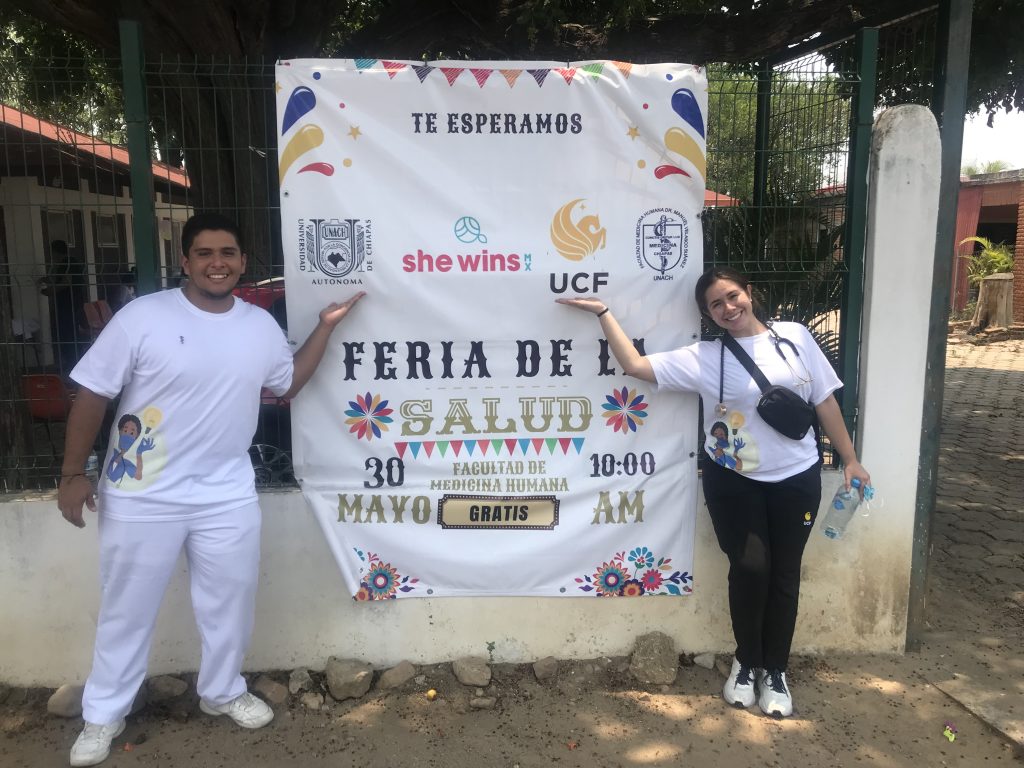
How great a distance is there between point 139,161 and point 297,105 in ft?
2.20

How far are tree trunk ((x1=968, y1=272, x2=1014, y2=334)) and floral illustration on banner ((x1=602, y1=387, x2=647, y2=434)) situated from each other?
1690 cm

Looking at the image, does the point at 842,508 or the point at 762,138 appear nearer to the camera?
the point at 842,508

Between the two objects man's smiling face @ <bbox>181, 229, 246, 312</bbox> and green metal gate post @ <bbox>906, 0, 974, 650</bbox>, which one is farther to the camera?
green metal gate post @ <bbox>906, 0, 974, 650</bbox>

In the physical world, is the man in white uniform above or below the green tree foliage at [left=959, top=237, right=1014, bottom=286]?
below

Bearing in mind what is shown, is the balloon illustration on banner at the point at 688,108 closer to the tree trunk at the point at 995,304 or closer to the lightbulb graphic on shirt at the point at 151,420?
the lightbulb graphic on shirt at the point at 151,420

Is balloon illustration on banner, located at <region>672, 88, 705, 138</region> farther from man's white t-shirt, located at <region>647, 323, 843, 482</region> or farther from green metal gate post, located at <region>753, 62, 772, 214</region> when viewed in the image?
man's white t-shirt, located at <region>647, 323, 843, 482</region>

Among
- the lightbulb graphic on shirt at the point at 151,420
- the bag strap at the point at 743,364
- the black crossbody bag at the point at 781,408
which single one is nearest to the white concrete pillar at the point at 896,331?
the black crossbody bag at the point at 781,408

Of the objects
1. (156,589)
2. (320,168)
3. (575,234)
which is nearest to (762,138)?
(575,234)

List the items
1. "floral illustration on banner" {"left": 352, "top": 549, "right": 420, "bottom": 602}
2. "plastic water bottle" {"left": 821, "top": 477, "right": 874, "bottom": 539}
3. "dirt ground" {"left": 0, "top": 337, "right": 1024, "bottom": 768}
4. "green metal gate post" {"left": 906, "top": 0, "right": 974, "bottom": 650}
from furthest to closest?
"green metal gate post" {"left": 906, "top": 0, "right": 974, "bottom": 650} < "floral illustration on banner" {"left": 352, "top": 549, "right": 420, "bottom": 602} < "plastic water bottle" {"left": 821, "top": 477, "right": 874, "bottom": 539} < "dirt ground" {"left": 0, "top": 337, "right": 1024, "bottom": 768}

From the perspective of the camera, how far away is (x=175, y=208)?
11.3 feet

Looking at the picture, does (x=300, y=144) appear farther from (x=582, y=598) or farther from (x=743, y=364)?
(x=582, y=598)

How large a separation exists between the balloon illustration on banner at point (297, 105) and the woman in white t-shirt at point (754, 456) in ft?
4.44

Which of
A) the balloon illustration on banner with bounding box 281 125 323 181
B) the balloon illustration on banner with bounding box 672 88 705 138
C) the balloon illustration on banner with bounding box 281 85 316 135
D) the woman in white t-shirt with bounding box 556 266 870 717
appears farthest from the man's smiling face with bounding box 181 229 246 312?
the balloon illustration on banner with bounding box 672 88 705 138

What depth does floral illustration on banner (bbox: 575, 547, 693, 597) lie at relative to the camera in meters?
3.55
